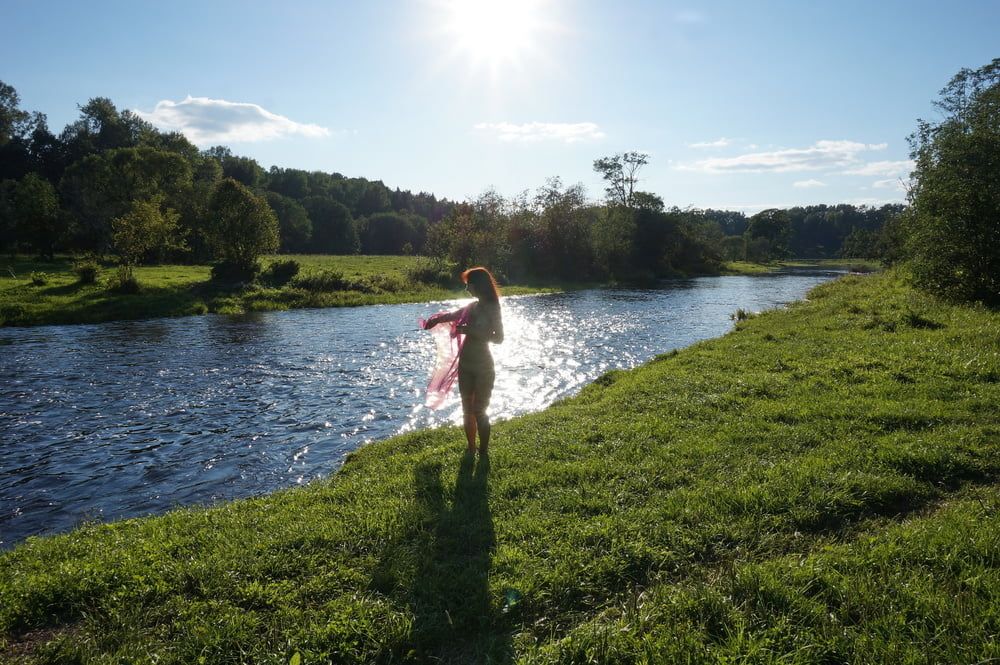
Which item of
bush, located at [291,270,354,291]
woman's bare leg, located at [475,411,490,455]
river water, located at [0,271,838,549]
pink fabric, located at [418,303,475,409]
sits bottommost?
river water, located at [0,271,838,549]

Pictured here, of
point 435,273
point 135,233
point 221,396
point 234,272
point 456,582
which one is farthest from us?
point 435,273

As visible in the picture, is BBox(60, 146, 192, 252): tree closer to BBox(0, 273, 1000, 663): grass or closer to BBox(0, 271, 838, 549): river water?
BBox(0, 271, 838, 549): river water

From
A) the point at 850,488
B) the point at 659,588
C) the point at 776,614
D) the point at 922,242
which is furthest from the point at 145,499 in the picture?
the point at 922,242

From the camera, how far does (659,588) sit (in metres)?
4.84

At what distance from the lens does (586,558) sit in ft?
17.5

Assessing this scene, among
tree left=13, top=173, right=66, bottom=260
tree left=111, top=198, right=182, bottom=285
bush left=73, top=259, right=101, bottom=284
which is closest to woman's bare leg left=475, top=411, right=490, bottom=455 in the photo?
tree left=111, top=198, right=182, bottom=285

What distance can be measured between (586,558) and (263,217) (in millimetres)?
44003

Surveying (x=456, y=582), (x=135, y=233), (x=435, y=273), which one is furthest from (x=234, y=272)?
(x=456, y=582)

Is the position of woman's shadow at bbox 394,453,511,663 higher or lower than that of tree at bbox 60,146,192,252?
lower

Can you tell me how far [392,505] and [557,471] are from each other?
225 cm

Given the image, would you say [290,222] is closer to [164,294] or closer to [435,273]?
[435,273]

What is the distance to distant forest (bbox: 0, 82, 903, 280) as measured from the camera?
55406mm

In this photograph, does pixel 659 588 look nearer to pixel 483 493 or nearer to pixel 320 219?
pixel 483 493

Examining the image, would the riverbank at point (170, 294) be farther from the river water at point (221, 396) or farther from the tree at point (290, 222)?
the tree at point (290, 222)
